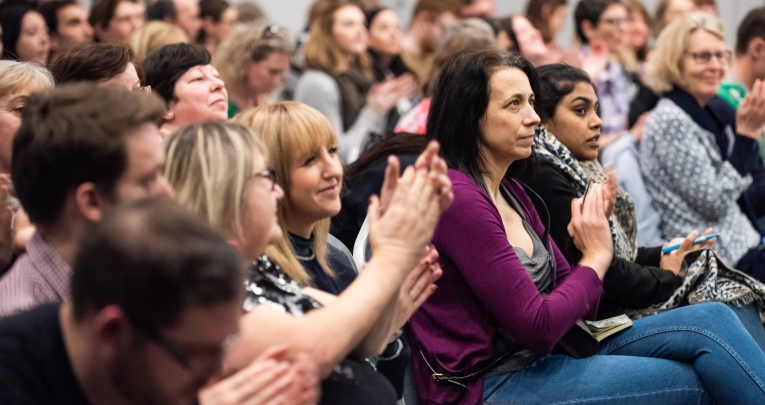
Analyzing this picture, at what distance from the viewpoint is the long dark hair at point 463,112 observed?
2.21 meters

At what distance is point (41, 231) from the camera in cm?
132

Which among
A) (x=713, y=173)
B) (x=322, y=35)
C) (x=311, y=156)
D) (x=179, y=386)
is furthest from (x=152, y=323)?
(x=322, y=35)

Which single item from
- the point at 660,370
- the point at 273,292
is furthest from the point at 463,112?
the point at 273,292

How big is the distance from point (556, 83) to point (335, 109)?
84.8 inches

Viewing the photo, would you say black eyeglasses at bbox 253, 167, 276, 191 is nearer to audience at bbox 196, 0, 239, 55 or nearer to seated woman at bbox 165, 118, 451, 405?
seated woman at bbox 165, 118, 451, 405

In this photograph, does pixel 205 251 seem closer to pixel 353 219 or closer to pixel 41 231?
pixel 41 231

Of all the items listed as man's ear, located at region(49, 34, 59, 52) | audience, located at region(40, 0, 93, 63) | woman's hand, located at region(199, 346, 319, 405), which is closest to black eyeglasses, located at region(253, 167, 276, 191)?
woman's hand, located at region(199, 346, 319, 405)

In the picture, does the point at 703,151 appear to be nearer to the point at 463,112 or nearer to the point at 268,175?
the point at 463,112

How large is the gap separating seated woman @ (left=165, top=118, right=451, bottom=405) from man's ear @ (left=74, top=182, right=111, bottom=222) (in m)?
0.18

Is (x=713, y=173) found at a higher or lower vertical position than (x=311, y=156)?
lower

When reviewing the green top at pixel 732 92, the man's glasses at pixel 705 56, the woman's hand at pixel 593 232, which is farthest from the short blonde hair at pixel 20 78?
the green top at pixel 732 92

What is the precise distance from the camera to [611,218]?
2613 millimetres

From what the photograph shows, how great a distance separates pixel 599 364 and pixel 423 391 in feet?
1.38

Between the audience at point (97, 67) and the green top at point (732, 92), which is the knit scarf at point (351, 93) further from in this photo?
the audience at point (97, 67)
